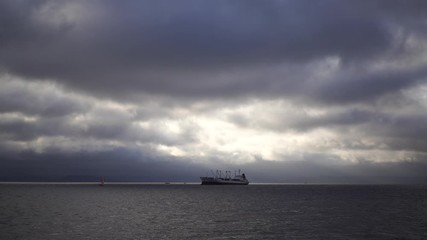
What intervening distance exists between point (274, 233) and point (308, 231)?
20.9 ft

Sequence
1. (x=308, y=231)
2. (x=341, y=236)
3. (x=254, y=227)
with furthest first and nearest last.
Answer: (x=254, y=227), (x=308, y=231), (x=341, y=236)

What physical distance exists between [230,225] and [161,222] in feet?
44.5

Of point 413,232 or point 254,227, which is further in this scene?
point 254,227

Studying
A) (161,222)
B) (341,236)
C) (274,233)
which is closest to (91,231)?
(161,222)

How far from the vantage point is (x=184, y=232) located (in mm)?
60000

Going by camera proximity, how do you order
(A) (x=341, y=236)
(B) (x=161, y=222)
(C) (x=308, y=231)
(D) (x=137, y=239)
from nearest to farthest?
1. (D) (x=137, y=239)
2. (A) (x=341, y=236)
3. (C) (x=308, y=231)
4. (B) (x=161, y=222)

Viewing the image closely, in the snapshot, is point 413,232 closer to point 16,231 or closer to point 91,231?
point 91,231

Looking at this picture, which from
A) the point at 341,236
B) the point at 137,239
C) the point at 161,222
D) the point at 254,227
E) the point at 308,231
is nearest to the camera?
the point at 137,239

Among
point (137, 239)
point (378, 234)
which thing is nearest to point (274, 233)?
point (378, 234)

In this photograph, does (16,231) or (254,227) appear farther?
(254,227)

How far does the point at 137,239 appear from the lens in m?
53.1

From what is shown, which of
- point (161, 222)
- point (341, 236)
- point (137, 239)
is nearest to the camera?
point (137, 239)

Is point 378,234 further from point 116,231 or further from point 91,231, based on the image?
point 91,231

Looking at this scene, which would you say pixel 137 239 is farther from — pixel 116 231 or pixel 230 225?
pixel 230 225
